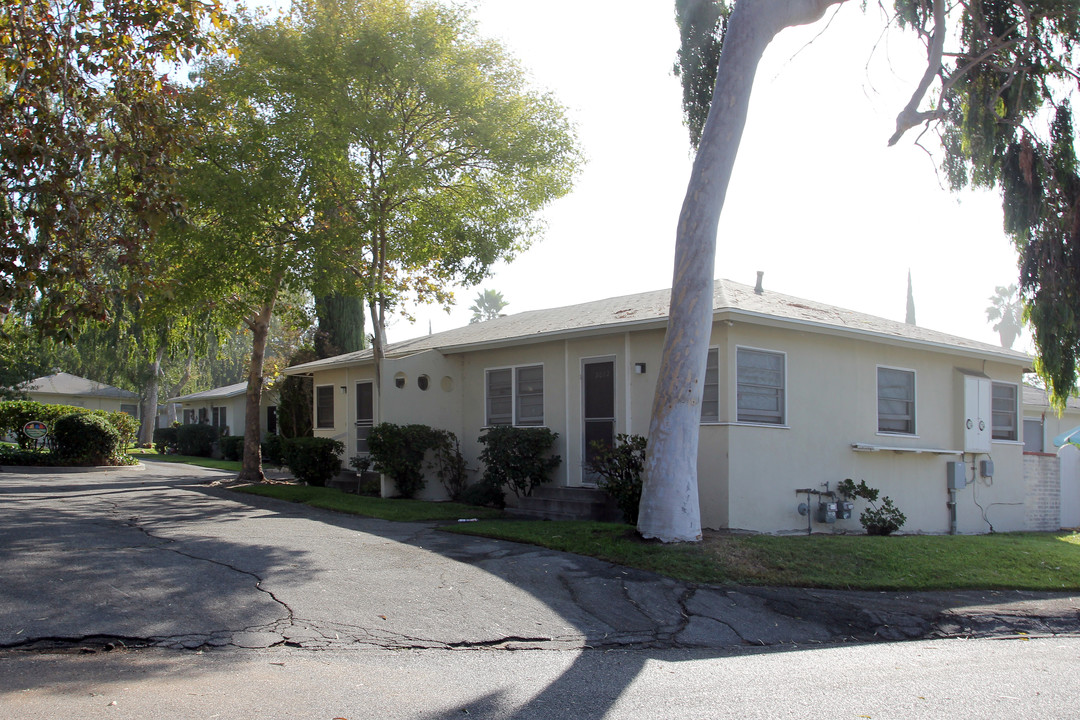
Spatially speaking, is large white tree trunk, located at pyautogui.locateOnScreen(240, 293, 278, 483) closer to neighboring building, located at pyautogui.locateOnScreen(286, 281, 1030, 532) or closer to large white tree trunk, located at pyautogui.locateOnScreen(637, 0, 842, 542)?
neighboring building, located at pyautogui.locateOnScreen(286, 281, 1030, 532)

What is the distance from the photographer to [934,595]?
9.23m

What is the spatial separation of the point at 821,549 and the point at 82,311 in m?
8.67

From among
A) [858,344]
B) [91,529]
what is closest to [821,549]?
[858,344]

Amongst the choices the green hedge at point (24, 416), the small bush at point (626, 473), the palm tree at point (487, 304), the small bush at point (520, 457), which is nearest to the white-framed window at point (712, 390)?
the small bush at point (626, 473)

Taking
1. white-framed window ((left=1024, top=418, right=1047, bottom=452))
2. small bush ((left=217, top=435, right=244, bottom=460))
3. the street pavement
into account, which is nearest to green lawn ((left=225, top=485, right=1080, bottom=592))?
the street pavement

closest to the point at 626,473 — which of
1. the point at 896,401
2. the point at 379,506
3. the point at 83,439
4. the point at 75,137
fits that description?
the point at 379,506

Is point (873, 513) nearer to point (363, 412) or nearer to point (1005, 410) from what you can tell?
point (1005, 410)

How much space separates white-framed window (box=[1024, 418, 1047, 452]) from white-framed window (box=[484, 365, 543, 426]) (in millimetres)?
14406

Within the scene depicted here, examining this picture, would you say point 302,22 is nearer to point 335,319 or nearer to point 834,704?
point 335,319

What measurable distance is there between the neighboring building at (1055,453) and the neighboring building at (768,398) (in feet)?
4.43

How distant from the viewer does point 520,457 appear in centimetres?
1459

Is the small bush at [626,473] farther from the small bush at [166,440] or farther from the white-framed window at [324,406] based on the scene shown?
the small bush at [166,440]

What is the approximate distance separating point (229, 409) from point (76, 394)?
41.5 feet

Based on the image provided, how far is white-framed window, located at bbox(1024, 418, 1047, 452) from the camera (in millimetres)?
22369
